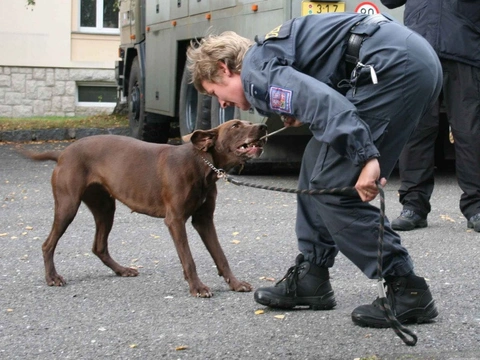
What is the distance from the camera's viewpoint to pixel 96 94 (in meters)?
23.0

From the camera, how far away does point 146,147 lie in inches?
221

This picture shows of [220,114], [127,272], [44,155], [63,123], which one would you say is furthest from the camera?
[63,123]

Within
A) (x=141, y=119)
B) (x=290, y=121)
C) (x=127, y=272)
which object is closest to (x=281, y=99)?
(x=290, y=121)

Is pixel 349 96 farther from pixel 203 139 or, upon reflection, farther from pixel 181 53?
pixel 181 53

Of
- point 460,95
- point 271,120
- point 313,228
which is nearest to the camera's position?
point 313,228

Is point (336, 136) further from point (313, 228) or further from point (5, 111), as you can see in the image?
point (5, 111)

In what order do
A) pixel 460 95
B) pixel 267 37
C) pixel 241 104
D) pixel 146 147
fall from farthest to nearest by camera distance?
pixel 460 95 → pixel 146 147 → pixel 241 104 → pixel 267 37

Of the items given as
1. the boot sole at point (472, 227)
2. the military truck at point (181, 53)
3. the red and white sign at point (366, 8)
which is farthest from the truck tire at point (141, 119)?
the boot sole at point (472, 227)

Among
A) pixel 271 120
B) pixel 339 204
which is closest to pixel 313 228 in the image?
pixel 339 204

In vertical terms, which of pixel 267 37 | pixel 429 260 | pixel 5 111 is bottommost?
pixel 5 111

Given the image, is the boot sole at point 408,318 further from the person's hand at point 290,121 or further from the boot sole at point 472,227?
the boot sole at point 472,227

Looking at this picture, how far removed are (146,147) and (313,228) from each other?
140 centimetres

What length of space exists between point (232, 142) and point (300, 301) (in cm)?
93

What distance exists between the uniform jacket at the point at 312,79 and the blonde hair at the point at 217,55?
0.55ft
